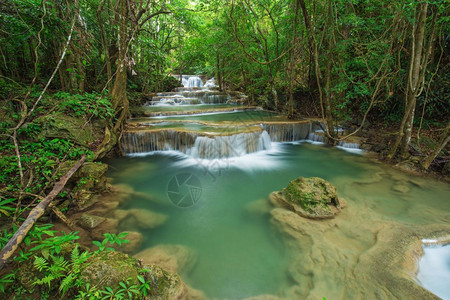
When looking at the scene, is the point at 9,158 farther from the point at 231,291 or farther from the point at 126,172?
the point at 231,291

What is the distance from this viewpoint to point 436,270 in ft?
9.14

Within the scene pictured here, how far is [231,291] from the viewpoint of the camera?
2.63 meters

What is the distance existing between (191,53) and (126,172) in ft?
41.4

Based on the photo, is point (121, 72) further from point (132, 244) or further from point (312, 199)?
point (312, 199)

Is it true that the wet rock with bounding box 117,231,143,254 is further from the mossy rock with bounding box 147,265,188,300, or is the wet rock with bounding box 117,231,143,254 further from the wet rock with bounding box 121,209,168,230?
the mossy rock with bounding box 147,265,188,300

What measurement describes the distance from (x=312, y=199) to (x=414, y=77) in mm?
4200

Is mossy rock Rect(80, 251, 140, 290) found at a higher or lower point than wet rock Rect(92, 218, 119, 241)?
higher

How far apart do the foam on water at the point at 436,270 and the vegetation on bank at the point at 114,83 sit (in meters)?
3.24

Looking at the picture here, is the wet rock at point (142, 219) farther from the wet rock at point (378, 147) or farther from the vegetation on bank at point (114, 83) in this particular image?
the wet rock at point (378, 147)

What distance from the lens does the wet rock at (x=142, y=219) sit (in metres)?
3.81

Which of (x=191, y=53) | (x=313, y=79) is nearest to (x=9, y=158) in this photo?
(x=313, y=79)

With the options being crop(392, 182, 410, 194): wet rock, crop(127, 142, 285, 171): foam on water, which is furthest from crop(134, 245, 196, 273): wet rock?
crop(392, 182, 410, 194): wet rock

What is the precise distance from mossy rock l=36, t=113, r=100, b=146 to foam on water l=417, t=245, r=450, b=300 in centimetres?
605

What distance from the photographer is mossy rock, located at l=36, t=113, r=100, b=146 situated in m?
4.52
